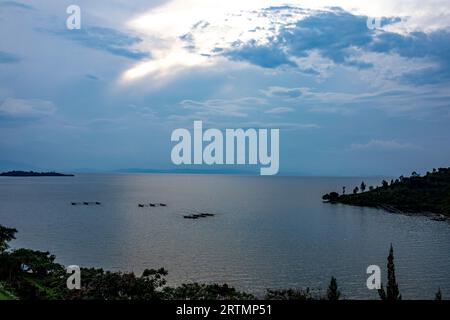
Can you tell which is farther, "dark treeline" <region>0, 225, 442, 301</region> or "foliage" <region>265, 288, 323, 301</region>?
"foliage" <region>265, 288, 323, 301</region>

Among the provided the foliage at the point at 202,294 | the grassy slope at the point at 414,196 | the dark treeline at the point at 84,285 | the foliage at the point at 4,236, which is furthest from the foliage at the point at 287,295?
the grassy slope at the point at 414,196

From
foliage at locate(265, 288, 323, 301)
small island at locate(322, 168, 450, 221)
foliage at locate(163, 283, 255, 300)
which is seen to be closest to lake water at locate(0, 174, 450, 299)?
foliage at locate(265, 288, 323, 301)

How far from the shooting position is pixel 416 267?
39.0 meters

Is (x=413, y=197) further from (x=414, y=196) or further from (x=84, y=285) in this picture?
(x=84, y=285)

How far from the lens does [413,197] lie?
103 meters

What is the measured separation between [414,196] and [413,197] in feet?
3.59

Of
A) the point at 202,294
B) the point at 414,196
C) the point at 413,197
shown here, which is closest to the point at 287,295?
the point at 202,294

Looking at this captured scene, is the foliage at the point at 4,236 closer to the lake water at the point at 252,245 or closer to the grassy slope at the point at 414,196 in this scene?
the lake water at the point at 252,245

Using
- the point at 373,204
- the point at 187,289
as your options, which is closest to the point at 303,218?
the point at 373,204

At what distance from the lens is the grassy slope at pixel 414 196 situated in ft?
307

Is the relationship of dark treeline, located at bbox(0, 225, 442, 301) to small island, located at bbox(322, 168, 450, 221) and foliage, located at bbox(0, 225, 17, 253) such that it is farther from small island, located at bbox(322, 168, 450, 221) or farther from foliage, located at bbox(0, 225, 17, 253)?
small island, located at bbox(322, 168, 450, 221)

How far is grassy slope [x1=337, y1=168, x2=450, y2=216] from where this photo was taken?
93625mm
